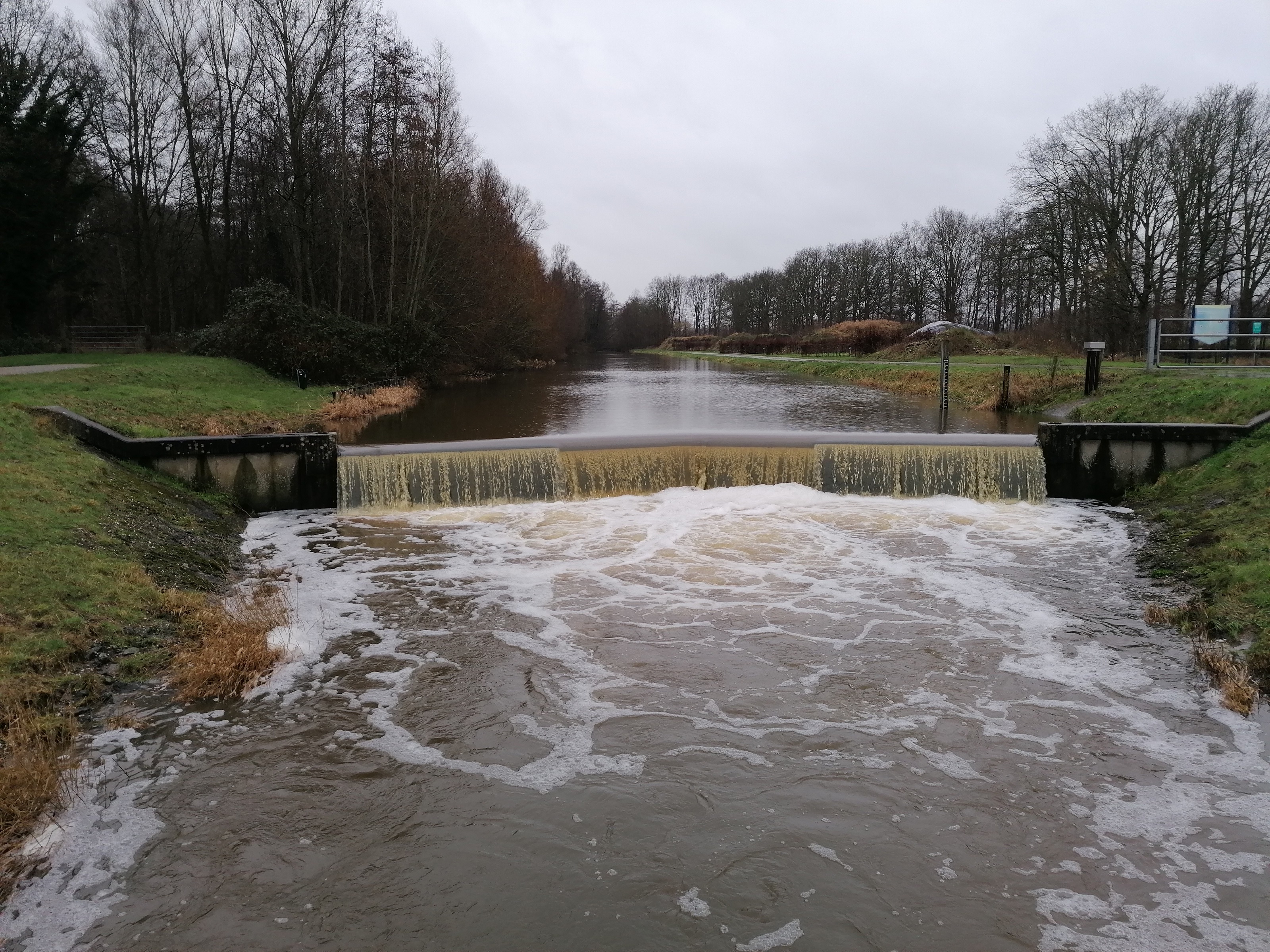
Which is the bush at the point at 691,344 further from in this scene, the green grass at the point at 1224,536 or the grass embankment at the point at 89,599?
the grass embankment at the point at 89,599

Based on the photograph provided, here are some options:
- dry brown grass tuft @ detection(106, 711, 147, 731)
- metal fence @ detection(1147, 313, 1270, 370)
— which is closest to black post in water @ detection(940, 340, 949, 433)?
metal fence @ detection(1147, 313, 1270, 370)

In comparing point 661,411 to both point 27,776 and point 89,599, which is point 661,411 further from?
point 27,776

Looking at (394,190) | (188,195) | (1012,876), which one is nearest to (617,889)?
(1012,876)

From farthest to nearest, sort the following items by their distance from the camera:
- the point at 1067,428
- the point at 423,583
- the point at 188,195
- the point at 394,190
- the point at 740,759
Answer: the point at 188,195 → the point at 394,190 → the point at 1067,428 → the point at 423,583 → the point at 740,759

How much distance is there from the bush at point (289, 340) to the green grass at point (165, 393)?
2.63 ft

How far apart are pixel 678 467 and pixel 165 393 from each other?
11199 millimetres

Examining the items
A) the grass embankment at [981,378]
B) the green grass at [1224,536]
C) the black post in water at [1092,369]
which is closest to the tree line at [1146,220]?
the grass embankment at [981,378]

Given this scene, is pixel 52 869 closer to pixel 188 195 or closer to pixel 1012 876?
pixel 1012 876

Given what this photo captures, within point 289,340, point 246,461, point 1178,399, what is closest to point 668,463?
point 246,461

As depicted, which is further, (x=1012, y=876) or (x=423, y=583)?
(x=423, y=583)

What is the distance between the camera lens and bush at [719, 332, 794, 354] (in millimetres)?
70375

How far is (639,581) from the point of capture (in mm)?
8922

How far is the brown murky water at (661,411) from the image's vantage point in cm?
1886

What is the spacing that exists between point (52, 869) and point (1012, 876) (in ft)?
15.5
